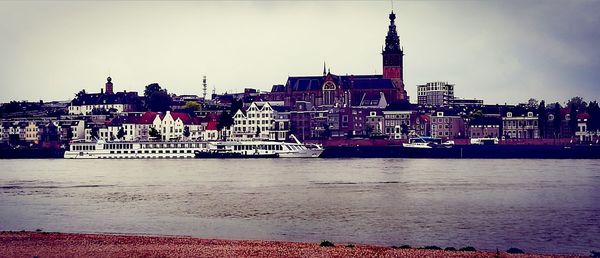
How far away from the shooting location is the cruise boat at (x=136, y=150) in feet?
422

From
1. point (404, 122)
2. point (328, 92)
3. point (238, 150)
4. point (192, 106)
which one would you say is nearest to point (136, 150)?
point (238, 150)

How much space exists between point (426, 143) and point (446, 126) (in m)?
18.3

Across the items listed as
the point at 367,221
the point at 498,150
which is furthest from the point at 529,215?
the point at 498,150

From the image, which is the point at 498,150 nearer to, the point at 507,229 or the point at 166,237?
the point at 507,229

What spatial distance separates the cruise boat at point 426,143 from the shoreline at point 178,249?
96.6 m

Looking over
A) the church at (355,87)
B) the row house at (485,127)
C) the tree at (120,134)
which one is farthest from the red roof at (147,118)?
the row house at (485,127)

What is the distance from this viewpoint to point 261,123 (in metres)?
145

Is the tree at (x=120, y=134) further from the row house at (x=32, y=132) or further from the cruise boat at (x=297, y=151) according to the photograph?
the cruise boat at (x=297, y=151)

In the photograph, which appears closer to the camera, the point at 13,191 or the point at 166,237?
the point at 166,237

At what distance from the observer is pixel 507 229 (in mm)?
39750

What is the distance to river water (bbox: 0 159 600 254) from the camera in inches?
1506

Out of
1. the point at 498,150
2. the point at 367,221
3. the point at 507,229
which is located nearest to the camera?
the point at 507,229

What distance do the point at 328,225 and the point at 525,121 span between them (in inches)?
4360

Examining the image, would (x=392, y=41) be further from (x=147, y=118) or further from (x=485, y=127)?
(x=147, y=118)
